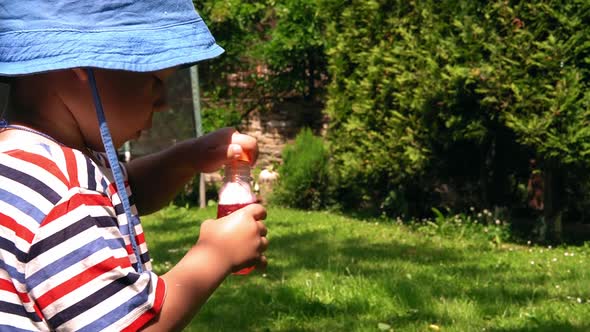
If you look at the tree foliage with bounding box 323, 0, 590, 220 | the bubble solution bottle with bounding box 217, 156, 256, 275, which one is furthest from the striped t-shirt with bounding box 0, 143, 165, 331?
the tree foliage with bounding box 323, 0, 590, 220

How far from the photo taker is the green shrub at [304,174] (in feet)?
30.1

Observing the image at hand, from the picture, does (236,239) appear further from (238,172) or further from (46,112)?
(46,112)

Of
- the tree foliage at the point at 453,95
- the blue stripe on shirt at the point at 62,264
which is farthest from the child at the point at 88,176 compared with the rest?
the tree foliage at the point at 453,95

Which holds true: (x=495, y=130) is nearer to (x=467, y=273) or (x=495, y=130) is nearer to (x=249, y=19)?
(x=467, y=273)

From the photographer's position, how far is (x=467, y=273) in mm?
5145

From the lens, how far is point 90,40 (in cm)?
179

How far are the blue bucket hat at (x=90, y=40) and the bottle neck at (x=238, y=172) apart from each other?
1.30 feet

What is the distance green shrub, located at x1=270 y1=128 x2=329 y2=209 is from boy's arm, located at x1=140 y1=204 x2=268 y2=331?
714 cm

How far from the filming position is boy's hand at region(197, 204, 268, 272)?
1897 millimetres

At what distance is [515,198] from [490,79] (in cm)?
225

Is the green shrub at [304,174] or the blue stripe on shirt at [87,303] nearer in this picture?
the blue stripe on shirt at [87,303]

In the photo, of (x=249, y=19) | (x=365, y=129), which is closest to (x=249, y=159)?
(x=365, y=129)

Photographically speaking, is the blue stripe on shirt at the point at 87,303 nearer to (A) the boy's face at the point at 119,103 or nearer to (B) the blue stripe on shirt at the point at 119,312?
(B) the blue stripe on shirt at the point at 119,312

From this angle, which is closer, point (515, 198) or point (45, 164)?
point (45, 164)
